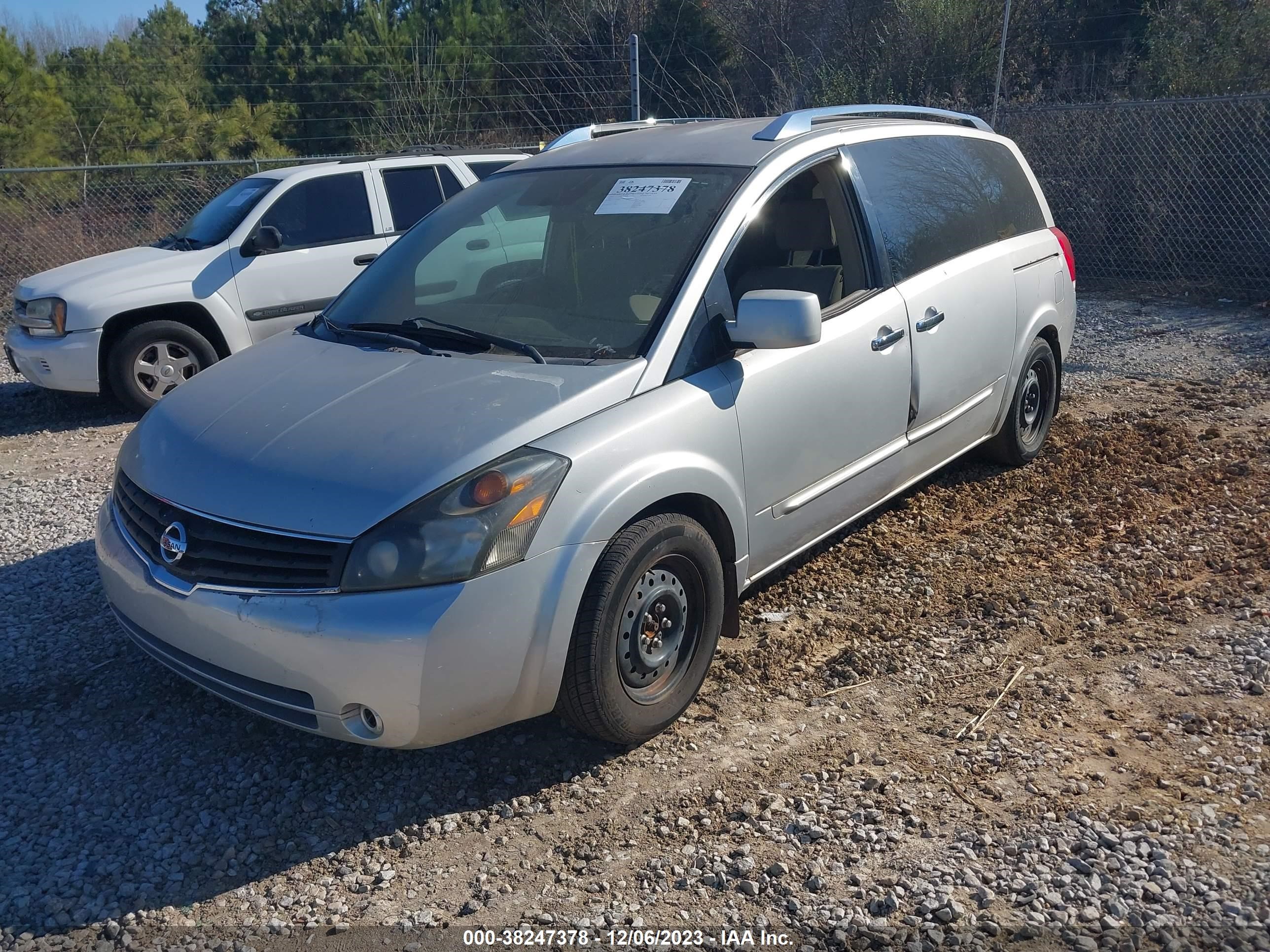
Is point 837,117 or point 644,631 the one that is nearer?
point 644,631

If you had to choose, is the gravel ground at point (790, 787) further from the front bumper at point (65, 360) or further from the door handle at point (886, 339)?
the front bumper at point (65, 360)

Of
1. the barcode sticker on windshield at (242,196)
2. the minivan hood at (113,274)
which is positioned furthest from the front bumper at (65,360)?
the barcode sticker on windshield at (242,196)

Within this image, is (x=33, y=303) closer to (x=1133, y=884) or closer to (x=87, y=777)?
(x=87, y=777)

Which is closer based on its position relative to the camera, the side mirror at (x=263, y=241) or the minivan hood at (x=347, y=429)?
the minivan hood at (x=347, y=429)

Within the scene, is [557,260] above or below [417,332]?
above

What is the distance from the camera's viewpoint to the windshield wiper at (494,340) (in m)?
3.61

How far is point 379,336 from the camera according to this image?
3.96 metres

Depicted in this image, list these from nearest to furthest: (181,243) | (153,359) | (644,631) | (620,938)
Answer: (620,938) < (644,631) < (153,359) < (181,243)

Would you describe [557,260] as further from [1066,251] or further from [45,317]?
[45,317]

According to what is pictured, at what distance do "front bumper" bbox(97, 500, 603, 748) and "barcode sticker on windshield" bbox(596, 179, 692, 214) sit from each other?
5.07 ft

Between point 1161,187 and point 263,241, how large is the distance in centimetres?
910

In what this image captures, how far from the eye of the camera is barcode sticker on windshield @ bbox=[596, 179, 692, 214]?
401 cm

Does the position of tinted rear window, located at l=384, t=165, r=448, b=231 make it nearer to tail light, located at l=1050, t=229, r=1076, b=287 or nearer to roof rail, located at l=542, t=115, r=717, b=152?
roof rail, located at l=542, t=115, r=717, b=152

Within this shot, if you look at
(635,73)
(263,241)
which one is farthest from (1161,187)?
(263,241)
